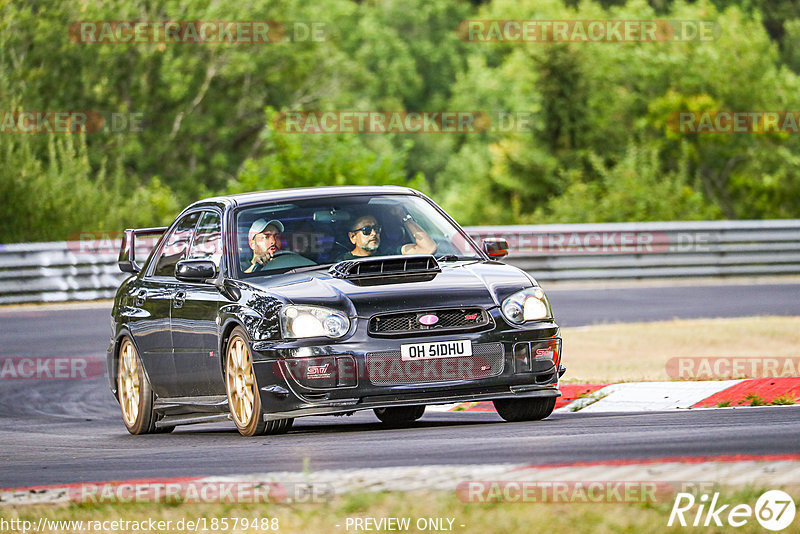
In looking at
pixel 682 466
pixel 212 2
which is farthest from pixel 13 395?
pixel 212 2

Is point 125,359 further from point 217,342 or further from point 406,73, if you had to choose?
point 406,73

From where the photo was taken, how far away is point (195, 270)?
378 inches

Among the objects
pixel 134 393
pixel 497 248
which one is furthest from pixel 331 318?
pixel 134 393

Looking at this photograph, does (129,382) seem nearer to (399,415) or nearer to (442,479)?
(399,415)

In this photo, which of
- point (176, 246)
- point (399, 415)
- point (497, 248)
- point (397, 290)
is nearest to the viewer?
point (397, 290)

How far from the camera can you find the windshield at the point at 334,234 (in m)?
9.66

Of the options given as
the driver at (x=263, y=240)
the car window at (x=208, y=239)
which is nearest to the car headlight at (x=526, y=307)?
the driver at (x=263, y=240)

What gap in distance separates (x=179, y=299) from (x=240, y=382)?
1.15m

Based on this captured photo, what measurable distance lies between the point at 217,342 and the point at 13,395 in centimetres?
481

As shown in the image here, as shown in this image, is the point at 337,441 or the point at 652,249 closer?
the point at 337,441

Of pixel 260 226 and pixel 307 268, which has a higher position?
pixel 260 226

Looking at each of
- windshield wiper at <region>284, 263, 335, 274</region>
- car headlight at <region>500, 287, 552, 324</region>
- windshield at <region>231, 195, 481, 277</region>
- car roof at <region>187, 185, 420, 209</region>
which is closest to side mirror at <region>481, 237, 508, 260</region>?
windshield at <region>231, 195, 481, 277</region>

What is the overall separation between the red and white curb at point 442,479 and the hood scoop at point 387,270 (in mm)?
2341

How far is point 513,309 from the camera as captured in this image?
908 cm
